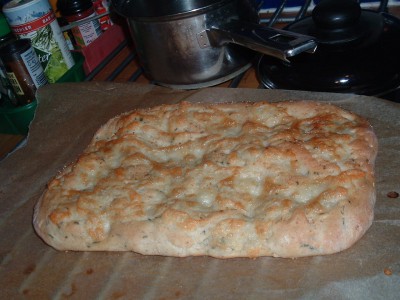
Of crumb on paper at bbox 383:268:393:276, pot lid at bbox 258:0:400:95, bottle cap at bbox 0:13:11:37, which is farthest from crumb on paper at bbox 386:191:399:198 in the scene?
bottle cap at bbox 0:13:11:37

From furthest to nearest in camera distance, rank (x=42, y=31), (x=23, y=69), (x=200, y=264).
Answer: (x=42, y=31) < (x=23, y=69) < (x=200, y=264)

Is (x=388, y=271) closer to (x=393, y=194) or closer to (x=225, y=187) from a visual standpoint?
(x=393, y=194)

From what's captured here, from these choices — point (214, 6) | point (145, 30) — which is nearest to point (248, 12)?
point (214, 6)

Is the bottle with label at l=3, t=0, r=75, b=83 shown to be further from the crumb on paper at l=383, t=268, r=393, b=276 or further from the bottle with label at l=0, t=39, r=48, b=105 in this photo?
the crumb on paper at l=383, t=268, r=393, b=276

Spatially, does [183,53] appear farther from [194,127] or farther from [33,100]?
[33,100]

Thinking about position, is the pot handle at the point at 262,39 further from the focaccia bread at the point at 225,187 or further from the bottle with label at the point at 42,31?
the bottle with label at the point at 42,31

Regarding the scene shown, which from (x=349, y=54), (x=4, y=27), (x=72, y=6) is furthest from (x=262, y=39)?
(x=4, y=27)

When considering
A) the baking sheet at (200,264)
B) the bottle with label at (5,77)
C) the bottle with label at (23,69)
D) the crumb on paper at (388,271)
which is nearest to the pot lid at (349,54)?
the baking sheet at (200,264)
